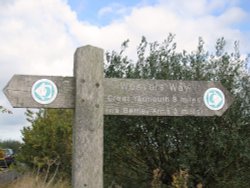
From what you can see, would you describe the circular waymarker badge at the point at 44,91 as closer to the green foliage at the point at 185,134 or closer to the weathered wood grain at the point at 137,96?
the weathered wood grain at the point at 137,96

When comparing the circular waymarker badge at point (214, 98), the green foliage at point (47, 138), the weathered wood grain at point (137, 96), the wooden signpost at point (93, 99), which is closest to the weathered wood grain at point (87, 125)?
the wooden signpost at point (93, 99)

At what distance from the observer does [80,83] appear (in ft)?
16.6

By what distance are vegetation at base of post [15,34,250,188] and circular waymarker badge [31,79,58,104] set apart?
10.9 ft

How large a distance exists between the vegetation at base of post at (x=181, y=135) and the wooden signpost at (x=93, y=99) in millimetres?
2560

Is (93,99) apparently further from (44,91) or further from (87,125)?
(44,91)

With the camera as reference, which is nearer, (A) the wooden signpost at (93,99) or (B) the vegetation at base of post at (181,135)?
(A) the wooden signpost at (93,99)

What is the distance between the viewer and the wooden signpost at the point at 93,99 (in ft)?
16.2

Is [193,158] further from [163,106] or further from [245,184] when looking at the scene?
[163,106]

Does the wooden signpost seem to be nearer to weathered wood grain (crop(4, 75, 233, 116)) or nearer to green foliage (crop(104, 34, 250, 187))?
weathered wood grain (crop(4, 75, 233, 116))

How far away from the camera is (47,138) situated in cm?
1483

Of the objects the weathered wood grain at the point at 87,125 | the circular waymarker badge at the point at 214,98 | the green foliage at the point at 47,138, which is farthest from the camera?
the green foliage at the point at 47,138

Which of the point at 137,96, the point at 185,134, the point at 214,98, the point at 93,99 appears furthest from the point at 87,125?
the point at 185,134

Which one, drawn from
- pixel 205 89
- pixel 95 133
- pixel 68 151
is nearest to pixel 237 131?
pixel 205 89

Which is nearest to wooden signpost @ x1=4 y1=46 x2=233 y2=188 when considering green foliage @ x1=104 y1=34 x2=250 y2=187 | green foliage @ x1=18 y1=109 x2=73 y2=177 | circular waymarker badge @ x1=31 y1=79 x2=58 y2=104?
circular waymarker badge @ x1=31 y1=79 x2=58 y2=104
